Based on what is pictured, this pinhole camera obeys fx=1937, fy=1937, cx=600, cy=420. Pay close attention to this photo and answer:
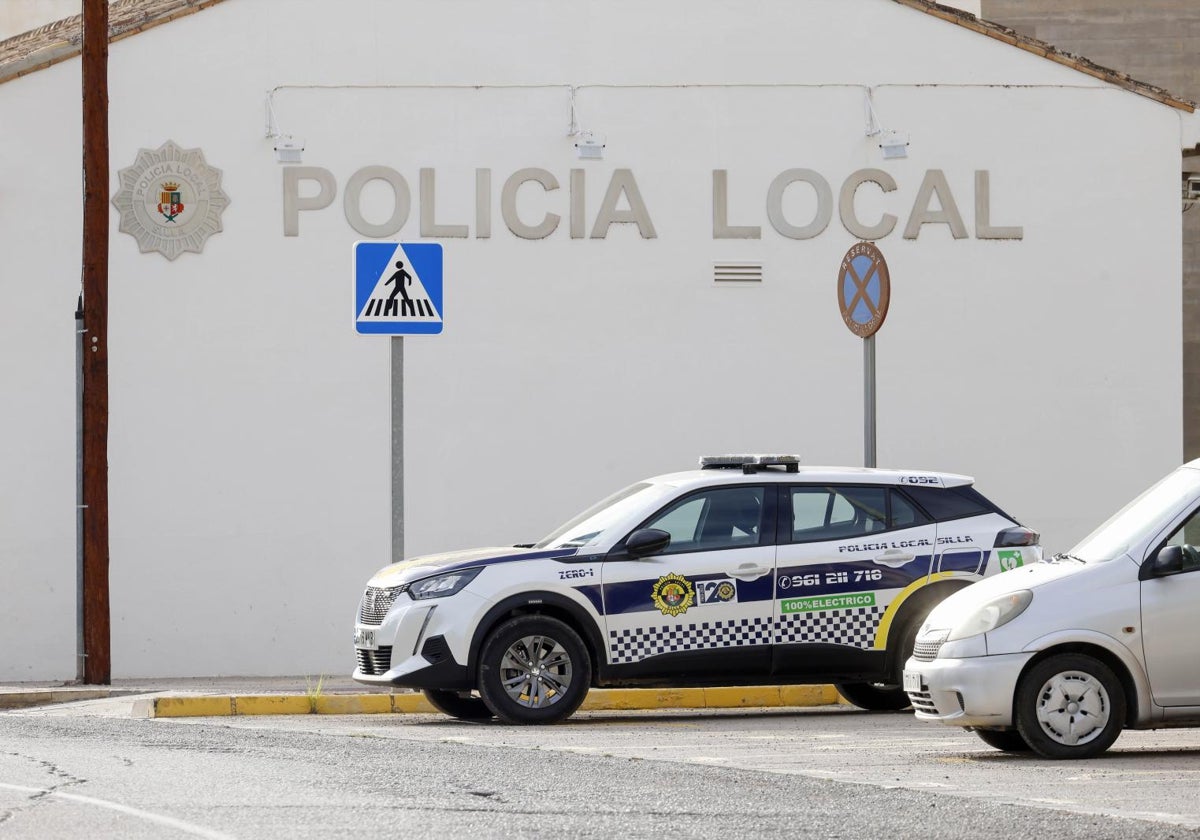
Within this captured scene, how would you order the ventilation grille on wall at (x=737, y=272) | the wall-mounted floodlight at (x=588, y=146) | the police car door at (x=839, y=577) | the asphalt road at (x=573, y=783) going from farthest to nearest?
the ventilation grille on wall at (x=737, y=272) < the wall-mounted floodlight at (x=588, y=146) < the police car door at (x=839, y=577) < the asphalt road at (x=573, y=783)

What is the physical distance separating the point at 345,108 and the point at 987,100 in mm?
6226

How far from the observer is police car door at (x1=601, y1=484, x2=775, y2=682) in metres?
12.2

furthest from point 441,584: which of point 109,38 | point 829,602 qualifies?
point 109,38

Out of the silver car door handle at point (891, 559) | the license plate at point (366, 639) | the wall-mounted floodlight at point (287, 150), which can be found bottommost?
the license plate at point (366, 639)

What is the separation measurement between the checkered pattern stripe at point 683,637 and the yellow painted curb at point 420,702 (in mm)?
954

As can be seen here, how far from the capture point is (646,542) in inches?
482

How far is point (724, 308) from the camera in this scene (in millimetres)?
18656

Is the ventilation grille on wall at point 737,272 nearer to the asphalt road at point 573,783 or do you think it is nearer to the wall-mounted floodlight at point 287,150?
the wall-mounted floodlight at point 287,150

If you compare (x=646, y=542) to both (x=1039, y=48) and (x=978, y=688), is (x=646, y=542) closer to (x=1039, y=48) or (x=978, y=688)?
(x=978, y=688)

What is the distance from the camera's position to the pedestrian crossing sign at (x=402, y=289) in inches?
559

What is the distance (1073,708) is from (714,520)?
3.26m

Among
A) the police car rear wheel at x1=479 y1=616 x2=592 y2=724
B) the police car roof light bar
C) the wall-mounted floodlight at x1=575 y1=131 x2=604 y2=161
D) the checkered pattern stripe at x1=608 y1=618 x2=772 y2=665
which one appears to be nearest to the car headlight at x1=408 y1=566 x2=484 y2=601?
the police car rear wheel at x1=479 y1=616 x2=592 y2=724

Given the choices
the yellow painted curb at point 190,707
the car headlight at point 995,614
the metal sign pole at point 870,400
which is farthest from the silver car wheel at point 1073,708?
the yellow painted curb at point 190,707

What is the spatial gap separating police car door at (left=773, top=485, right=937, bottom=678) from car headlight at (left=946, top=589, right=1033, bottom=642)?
2.44 meters
